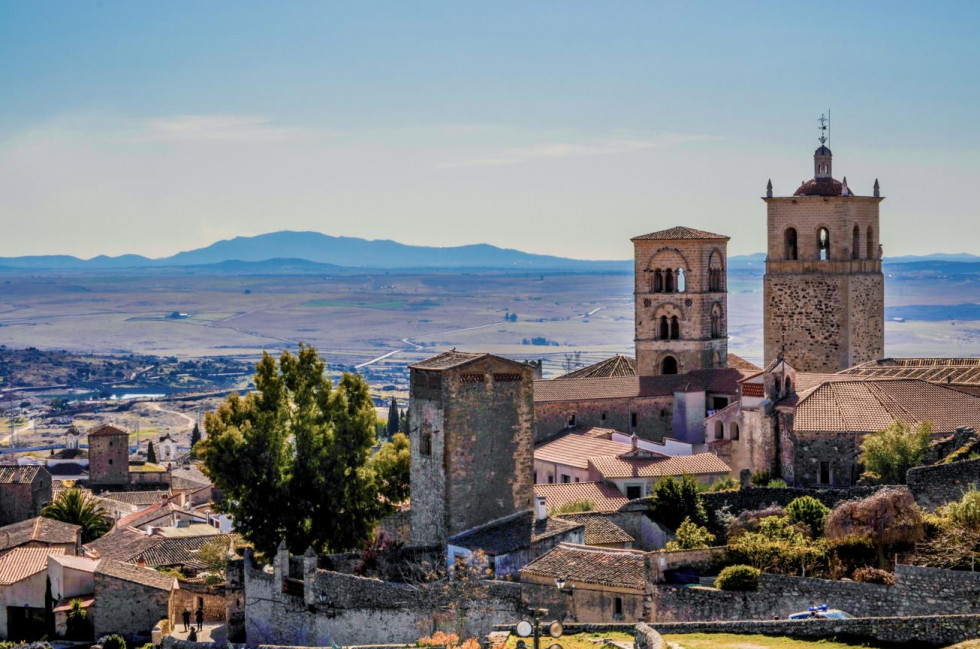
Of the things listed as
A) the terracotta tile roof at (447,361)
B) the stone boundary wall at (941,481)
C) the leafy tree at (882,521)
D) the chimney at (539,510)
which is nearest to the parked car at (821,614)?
the leafy tree at (882,521)

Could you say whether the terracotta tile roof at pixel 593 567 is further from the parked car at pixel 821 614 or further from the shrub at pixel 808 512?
the shrub at pixel 808 512

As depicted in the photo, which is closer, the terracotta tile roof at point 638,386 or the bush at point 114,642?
the bush at point 114,642

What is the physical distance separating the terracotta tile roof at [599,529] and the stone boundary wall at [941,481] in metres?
7.70

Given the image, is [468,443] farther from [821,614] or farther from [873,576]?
[821,614]

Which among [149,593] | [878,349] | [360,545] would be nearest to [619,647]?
[360,545]

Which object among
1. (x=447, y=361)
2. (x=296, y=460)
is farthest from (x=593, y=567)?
(x=296, y=460)

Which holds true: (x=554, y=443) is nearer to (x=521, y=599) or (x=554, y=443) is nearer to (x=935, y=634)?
(x=521, y=599)

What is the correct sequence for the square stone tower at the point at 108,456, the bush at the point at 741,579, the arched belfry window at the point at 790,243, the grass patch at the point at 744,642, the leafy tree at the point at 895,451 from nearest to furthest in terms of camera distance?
the grass patch at the point at 744,642 < the bush at the point at 741,579 < the leafy tree at the point at 895,451 < the arched belfry window at the point at 790,243 < the square stone tower at the point at 108,456

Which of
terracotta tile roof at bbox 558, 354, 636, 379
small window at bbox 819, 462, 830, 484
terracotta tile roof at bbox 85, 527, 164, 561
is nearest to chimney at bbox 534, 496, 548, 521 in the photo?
small window at bbox 819, 462, 830, 484

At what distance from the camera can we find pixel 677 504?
130 feet

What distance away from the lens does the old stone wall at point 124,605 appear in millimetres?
44625

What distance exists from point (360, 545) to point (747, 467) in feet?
45.9

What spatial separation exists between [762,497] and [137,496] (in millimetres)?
45728

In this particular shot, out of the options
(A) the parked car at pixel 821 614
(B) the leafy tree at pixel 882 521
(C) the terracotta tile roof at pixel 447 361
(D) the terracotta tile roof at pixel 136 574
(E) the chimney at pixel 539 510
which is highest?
(C) the terracotta tile roof at pixel 447 361
